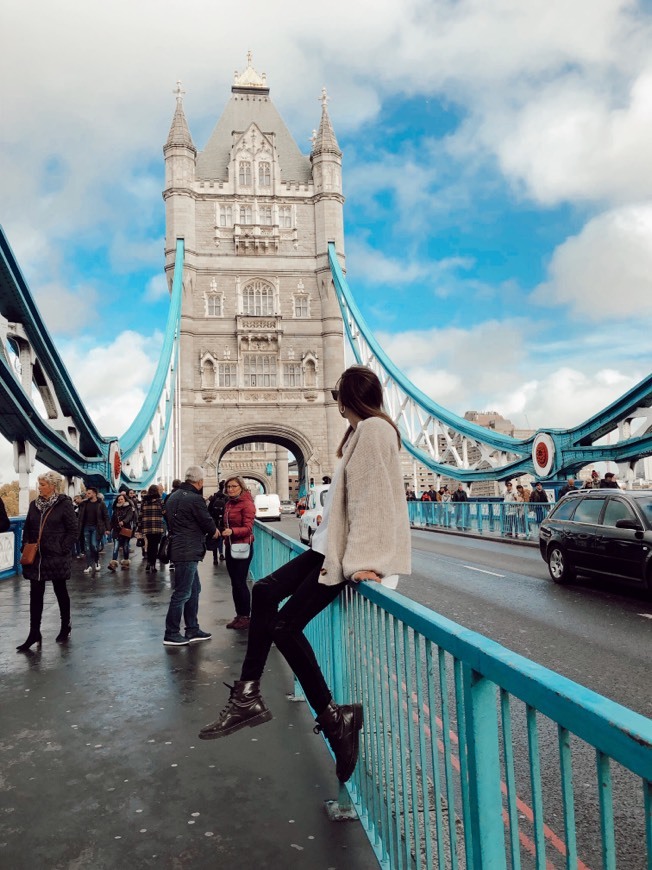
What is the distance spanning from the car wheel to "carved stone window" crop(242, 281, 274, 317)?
31085 mm

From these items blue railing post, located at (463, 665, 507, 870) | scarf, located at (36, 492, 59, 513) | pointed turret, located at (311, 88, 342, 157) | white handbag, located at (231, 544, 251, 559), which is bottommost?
blue railing post, located at (463, 665, 507, 870)

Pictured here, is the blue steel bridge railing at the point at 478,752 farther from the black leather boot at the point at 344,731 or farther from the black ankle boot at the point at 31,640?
the black ankle boot at the point at 31,640

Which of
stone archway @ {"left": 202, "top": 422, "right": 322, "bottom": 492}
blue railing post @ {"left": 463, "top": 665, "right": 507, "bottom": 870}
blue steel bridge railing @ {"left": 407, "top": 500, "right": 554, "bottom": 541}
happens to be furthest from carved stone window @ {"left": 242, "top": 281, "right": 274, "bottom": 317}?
blue railing post @ {"left": 463, "top": 665, "right": 507, "bottom": 870}

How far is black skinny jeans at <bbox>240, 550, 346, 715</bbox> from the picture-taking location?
2672mm

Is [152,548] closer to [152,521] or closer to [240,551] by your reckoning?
[152,521]

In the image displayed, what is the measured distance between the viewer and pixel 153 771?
10.6 feet

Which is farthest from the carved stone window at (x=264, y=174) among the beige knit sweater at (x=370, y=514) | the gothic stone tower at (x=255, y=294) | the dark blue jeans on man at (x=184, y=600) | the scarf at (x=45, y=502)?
the beige knit sweater at (x=370, y=514)

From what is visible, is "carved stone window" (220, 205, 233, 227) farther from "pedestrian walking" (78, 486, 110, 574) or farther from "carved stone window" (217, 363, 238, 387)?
"pedestrian walking" (78, 486, 110, 574)

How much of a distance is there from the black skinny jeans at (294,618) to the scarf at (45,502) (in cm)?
409

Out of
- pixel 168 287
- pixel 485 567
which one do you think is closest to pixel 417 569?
pixel 485 567

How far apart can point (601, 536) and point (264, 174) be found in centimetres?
3730

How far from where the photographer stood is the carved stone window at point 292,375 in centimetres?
3856

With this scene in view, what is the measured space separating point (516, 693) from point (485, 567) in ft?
33.5

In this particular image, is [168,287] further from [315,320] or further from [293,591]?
[293,591]
